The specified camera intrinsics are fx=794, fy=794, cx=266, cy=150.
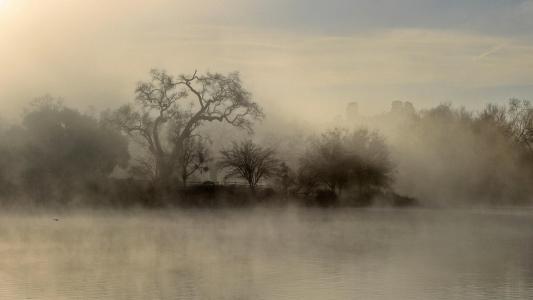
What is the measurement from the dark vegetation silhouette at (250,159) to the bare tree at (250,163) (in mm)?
151

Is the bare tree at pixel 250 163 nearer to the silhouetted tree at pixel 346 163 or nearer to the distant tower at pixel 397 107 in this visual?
the silhouetted tree at pixel 346 163

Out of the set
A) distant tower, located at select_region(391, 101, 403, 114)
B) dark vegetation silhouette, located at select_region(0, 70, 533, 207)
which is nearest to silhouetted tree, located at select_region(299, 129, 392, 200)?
dark vegetation silhouette, located at select_region(0, 70, 533, 207)

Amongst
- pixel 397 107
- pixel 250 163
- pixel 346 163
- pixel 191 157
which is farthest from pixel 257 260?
pixel 397 107

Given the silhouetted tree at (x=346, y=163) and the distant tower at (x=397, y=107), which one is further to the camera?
the distant tower at (x=397, y=107)

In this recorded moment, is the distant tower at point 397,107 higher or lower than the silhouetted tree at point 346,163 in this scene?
higher

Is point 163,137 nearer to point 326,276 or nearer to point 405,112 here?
point 405,112

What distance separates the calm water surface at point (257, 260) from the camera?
20922 millimetres

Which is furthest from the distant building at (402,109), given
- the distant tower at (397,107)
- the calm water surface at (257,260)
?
the calm water surface at (257,260)

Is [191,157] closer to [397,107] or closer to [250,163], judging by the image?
[250,163]

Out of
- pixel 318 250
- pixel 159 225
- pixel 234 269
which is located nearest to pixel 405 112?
pixel 159 225

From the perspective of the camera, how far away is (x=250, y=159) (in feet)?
263

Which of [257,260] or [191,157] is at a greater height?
[191,157]

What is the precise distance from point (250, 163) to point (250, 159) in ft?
1.94

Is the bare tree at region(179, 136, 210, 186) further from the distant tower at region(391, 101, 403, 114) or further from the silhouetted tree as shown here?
the distant tower at region(391, 101, 403, 114)
